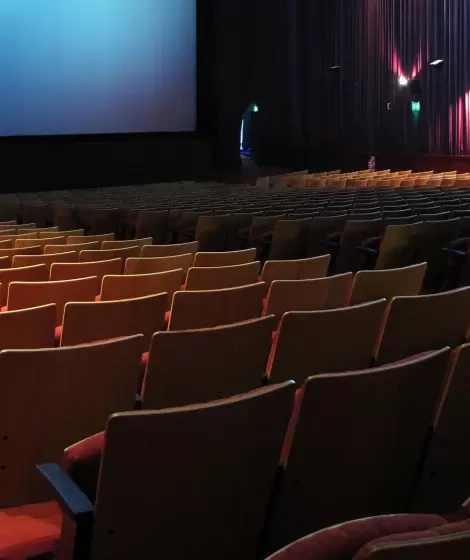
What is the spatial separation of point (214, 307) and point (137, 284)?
60cm

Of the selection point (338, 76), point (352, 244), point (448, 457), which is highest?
point (338, 76)

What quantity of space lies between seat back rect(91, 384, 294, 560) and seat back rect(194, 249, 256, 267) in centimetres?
272

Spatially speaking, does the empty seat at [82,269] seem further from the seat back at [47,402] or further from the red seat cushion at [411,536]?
the red seat cushion at [411,536]

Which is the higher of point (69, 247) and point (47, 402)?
point (69, 247)

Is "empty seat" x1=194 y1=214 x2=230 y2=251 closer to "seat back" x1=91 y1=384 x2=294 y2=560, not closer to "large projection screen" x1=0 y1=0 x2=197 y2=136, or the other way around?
"seat back" x1=91 y1=384 x2=294 y2=560

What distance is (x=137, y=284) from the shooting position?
3.41 metres

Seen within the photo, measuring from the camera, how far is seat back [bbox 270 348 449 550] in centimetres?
164

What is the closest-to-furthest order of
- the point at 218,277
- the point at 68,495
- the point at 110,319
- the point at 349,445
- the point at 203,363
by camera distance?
the point at 68,495 < the point at 349,445 < the point at 203,363 < the point at 110,319 < the point at 218,277

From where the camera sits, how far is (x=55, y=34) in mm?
13555

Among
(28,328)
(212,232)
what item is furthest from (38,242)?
(28,328)

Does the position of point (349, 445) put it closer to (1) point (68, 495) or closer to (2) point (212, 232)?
(1) point (68, 495)

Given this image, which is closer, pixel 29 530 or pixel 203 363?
pixel 29 530

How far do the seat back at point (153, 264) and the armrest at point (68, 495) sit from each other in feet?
8.15

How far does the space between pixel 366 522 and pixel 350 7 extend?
16655 millimetres
